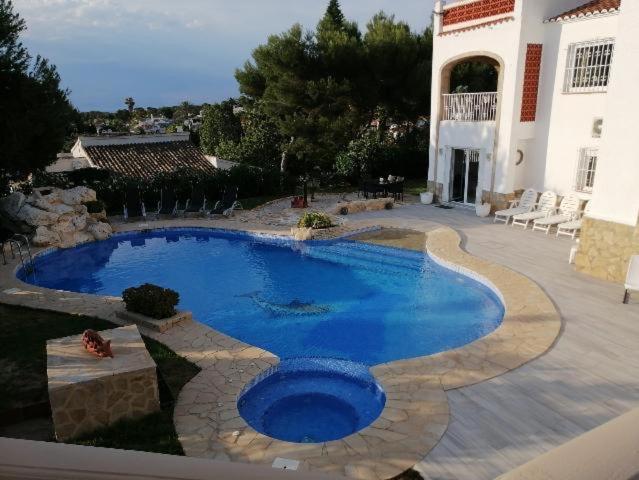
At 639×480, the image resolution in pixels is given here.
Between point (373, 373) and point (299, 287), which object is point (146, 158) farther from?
point (373, 373)

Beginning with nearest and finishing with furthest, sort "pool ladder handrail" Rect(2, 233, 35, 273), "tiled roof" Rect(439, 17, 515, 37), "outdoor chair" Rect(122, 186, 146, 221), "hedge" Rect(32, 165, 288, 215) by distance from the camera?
"pool ladder handrail" Rect(2, 233, 35, 273) → "tiled roof" Rect(439, 17, 515, 37) → "outdoor chair" Rect(122, 186, 146, 221) → "hedge" Rect(32, 165, 288, 215)

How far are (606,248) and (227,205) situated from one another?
559 inches

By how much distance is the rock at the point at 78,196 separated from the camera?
56.5 ft

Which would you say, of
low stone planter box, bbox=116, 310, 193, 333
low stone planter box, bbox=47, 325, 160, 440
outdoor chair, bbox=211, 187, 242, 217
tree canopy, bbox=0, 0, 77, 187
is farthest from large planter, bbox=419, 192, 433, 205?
low stone planter box, bbox=47, 325, 160, 440

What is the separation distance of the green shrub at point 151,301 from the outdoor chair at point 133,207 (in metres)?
9.92

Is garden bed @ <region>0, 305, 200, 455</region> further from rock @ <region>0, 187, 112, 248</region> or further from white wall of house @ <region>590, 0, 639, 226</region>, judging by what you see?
white wall of house @ <region>590, 0, 639, 226</region>

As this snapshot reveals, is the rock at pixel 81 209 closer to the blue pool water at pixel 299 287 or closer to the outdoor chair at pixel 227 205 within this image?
the blue pool water at pixel 299 287

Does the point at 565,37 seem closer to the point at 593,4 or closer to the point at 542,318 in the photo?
the point at 593,4

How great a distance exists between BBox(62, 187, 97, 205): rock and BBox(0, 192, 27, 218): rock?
1252mm

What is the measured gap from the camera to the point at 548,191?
17406mm

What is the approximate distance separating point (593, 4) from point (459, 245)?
952 centimetres

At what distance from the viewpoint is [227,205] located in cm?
2086

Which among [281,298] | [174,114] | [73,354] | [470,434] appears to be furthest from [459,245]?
[174,114]

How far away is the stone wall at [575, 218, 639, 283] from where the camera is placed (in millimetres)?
11352
